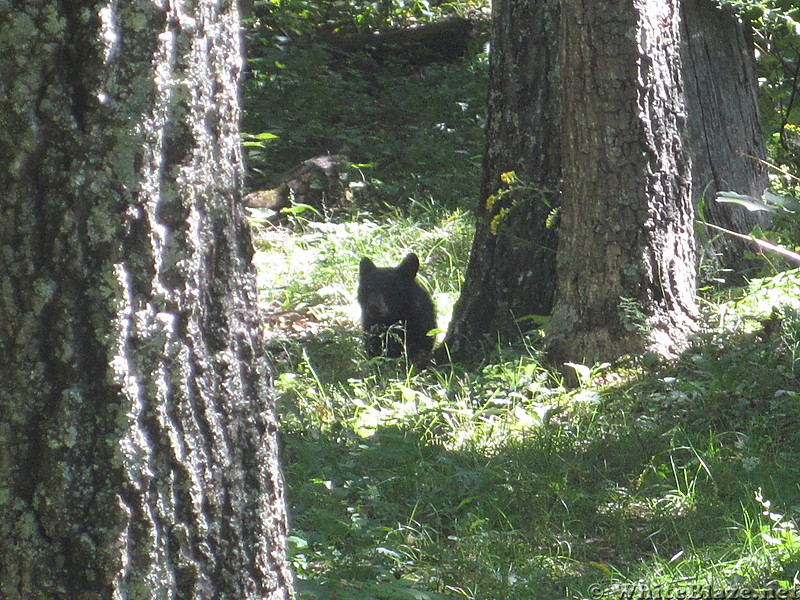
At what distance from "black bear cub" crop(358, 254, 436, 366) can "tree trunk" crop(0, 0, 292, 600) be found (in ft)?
16.6

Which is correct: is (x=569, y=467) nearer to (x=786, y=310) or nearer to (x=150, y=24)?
(x=786, y=310)

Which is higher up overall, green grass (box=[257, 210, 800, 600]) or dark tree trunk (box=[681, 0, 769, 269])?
dark tree trunk (box=[681, 0, 769, 269])

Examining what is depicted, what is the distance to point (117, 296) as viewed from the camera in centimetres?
211

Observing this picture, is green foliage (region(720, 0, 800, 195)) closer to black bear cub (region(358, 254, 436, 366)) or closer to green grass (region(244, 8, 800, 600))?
green grass (region(244, 8, 800, 600))

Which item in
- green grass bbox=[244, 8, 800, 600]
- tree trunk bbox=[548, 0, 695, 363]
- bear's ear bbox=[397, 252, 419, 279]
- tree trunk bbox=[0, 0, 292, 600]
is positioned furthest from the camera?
bear's ear bbox=[397, 252, 419, 279]

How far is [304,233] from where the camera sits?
33.2 feet

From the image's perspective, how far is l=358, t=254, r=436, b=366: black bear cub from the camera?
24.5ft

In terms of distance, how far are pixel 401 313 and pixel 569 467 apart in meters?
3.21

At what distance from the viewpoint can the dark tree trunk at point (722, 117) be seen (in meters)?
6.94

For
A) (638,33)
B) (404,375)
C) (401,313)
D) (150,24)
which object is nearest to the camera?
(150,24)

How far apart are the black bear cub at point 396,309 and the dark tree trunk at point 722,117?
2.34 m

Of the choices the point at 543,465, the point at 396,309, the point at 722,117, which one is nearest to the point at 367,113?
the point at 396,309

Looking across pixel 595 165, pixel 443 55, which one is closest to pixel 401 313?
pixel 595 165

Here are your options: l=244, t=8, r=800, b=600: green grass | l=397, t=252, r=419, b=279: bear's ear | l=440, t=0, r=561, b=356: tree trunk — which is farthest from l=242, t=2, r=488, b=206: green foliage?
l=440, t=0, r=561, b=356: tree trunk
